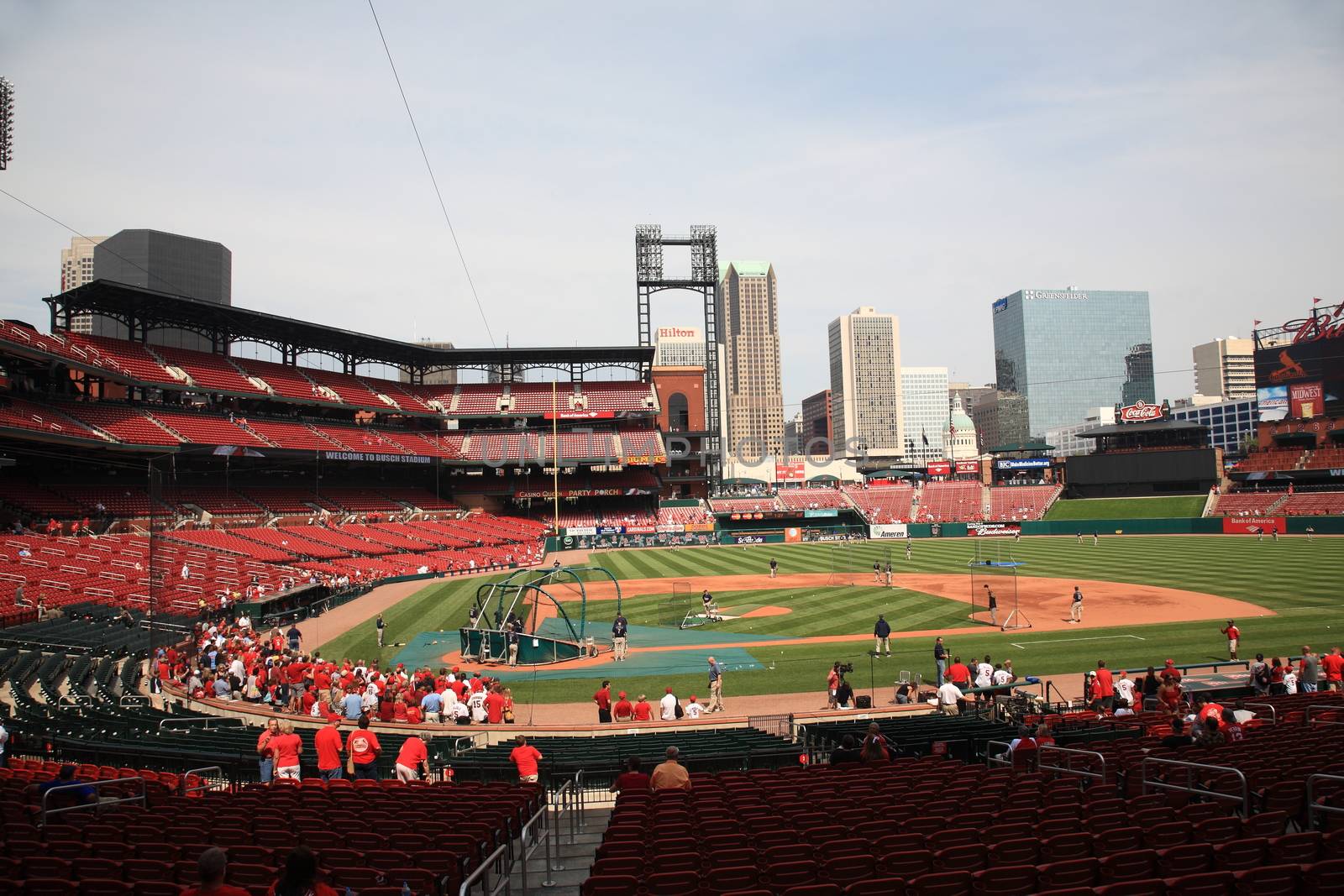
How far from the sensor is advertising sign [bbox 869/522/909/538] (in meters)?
73.4

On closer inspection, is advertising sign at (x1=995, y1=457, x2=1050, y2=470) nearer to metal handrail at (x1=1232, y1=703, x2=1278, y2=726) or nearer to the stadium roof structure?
the stadium roof structure

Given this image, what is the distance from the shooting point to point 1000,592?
35.1 m

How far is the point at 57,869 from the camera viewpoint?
586 cm

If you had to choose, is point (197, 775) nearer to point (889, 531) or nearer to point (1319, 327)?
point (889, 531)

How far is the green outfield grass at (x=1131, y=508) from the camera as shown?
7125 cm

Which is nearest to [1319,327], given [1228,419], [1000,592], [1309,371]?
[1309,371]

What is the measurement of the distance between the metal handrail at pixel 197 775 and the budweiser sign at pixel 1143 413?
91.6m

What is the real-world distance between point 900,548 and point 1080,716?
47.5 metres

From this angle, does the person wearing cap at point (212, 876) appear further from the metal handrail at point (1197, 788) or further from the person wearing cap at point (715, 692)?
the person wearing cap at point (715, 692)

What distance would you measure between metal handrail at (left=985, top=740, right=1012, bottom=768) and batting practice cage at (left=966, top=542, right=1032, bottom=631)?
57.6 ft

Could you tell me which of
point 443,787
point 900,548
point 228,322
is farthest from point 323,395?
point 443,787

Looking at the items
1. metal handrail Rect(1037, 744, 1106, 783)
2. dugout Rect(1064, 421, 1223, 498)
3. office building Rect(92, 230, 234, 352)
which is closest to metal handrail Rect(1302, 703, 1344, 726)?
metal handrail Rect(1037, 744, 1106, 783)

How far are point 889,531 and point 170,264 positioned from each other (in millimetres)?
137340

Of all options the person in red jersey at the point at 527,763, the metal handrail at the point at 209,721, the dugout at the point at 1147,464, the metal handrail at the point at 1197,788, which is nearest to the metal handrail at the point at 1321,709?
the metal handrail at the point at 1197,788
